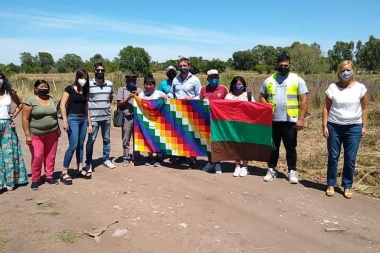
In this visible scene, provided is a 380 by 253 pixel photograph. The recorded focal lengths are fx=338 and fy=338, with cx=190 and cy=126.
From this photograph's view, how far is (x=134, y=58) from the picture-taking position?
66.1 metres

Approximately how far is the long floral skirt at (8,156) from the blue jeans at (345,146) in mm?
4897

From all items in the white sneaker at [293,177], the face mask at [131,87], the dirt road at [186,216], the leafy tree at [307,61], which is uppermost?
the leafy tree at [307,61]

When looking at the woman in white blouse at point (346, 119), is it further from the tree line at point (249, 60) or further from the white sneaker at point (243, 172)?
the tree line at point (249, 60)

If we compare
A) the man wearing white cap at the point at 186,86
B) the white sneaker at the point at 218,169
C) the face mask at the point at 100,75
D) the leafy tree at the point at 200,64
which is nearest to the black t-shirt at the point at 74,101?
the face mask at the point at 100,75

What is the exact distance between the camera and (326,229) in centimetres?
406

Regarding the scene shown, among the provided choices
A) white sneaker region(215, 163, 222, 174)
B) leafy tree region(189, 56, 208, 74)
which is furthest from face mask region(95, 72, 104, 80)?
leafy tree region(189, 56, 208, 74)

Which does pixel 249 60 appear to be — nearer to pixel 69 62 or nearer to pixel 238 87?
pixel 69 62

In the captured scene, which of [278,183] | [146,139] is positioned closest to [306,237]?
[278,183]

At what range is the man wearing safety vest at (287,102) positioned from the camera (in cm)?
541

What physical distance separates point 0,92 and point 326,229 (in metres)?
4.96

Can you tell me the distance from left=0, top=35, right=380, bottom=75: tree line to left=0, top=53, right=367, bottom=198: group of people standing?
28.2 m

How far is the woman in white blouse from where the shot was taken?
4879mm

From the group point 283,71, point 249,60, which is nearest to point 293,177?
point 283,71

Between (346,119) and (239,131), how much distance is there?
1.87m
